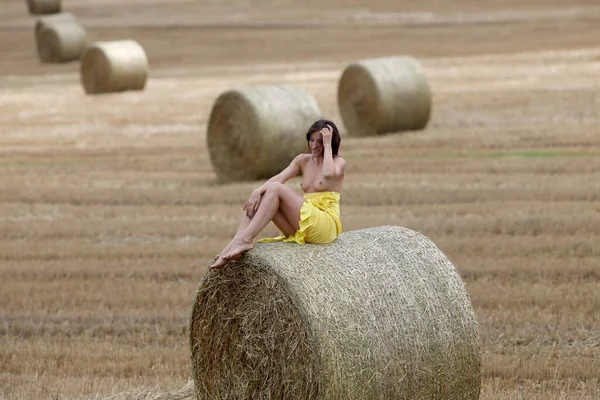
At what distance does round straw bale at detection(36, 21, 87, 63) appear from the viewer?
107 feet

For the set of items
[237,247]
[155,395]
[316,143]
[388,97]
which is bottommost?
[388,97]

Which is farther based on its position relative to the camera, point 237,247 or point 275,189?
point 275,189

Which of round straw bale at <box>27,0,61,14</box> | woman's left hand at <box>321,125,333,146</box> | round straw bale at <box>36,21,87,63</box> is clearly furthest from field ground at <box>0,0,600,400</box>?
round straw bale at <box>27,0,61,14</box>

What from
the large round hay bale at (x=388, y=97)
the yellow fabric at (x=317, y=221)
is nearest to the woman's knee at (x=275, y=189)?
the yellow fabric at (x=317, y=221)

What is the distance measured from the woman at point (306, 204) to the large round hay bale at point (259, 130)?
8.68m

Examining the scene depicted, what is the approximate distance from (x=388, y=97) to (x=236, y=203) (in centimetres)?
554

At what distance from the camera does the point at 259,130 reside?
1543cm

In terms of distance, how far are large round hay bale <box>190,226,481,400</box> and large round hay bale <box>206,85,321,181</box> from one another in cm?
867

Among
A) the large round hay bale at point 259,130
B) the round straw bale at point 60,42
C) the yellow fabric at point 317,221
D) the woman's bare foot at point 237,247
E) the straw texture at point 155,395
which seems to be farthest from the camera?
the round straw bale at point 60,42

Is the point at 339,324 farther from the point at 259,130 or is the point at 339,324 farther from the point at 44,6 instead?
the point at 44,6

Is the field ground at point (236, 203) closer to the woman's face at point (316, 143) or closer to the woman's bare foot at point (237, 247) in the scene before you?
the woman's bare foot at point (237, 247)

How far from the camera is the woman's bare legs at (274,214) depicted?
255 inches

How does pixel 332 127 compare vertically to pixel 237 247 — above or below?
above

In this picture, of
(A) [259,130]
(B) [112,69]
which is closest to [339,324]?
(A) [259,130]
